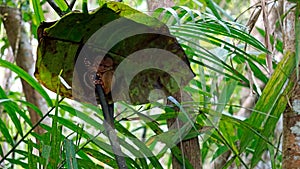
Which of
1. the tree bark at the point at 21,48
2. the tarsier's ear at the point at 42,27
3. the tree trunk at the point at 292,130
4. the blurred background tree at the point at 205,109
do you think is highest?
the tree bark at the point at 21,48

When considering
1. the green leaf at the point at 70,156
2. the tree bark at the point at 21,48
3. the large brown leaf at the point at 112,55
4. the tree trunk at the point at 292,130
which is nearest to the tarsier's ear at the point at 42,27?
the large brown leaf at the point at 112,55

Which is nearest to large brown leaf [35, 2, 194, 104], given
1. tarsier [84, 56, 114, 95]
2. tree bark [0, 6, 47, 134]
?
tarsier [84, 56, 114, 95]

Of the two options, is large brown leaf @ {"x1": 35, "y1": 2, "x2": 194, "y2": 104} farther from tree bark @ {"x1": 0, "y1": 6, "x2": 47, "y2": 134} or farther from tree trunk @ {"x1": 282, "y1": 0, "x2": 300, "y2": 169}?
tree bark @ {"x1": 0, "y1": 6, "x2": 47, "y2": 134}

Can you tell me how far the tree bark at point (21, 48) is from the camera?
103 cm

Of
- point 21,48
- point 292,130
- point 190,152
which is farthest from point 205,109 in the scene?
point 21,48

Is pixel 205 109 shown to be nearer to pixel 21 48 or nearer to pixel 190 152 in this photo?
pixel 190 152

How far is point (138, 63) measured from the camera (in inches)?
17.6

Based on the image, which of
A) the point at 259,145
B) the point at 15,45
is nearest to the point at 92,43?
the point at 259,145

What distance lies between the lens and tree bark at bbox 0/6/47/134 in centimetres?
103

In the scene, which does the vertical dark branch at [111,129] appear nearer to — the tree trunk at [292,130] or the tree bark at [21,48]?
the tree trunk at [292,130]

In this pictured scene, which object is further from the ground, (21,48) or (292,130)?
(21,48)

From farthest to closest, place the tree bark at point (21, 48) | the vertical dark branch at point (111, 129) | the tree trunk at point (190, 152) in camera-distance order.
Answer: the tree bark at point (21, 48) < the tree trunk at point (190, 152) < the vertical dark branch at point (111, 129)

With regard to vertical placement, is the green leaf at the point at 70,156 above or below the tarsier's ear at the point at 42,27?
below

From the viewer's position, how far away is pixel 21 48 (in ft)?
3.49
